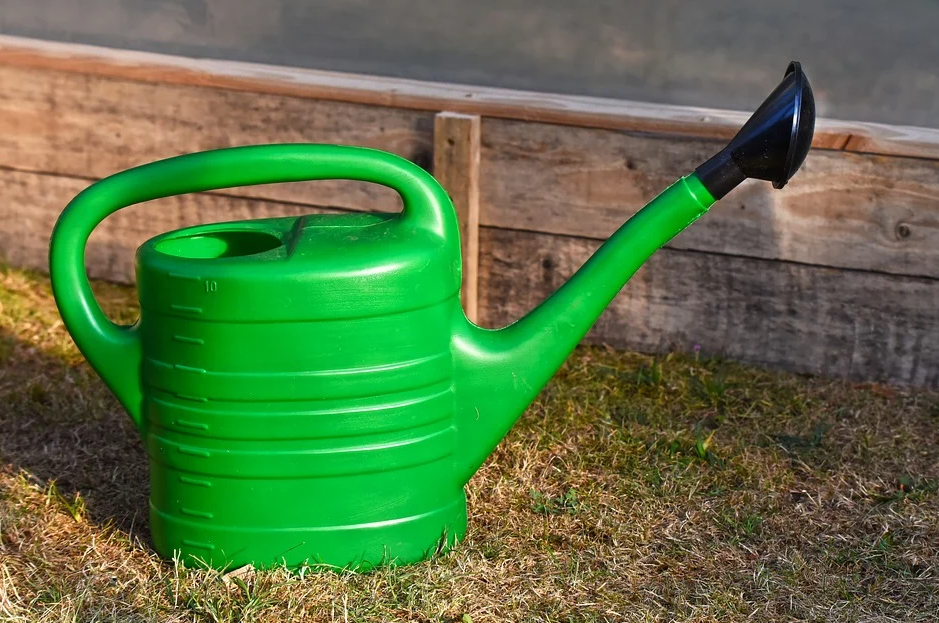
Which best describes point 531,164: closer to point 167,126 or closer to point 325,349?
point 167,126

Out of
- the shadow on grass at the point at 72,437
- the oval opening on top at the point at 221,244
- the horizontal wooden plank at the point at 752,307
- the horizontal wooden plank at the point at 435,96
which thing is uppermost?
the horizontal wooden plank at the point at 435,96

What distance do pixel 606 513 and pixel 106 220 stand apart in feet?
5.59

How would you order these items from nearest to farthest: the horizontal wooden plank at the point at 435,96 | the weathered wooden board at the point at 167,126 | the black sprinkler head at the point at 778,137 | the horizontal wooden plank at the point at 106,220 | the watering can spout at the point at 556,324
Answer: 1. the black sprinkler head at the point at 778,137
2. the watering can spout at the point at 556,324
3. the horizontal wooden plank at the point at 435,96
4. the weathered wooden board at the point at 167,126
5. the horizontal wooden plank at the point at 106,220

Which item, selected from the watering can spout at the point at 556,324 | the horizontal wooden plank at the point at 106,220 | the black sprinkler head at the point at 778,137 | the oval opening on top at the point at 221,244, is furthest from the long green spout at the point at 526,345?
the horizontal wooden plank at the point at 106,220

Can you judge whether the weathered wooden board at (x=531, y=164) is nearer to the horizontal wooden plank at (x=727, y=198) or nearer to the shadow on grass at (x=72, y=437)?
the horizontal wooden plank at (x=727, y=198)

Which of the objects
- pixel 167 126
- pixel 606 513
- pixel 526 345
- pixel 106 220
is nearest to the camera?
pixel 526 345

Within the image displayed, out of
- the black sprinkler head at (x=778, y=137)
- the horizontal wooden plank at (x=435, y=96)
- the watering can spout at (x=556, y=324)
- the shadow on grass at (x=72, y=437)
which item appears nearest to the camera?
the black sprinkler head at (x=778, y=137)

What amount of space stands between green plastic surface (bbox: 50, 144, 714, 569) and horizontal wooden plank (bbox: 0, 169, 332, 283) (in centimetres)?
114

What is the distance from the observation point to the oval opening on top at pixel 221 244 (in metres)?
1.92

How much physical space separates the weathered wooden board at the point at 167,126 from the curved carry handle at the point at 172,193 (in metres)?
1.03

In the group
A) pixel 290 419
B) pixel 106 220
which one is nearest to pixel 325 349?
pixel 290 419

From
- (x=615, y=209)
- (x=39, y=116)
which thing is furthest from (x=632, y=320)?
(x=39, y=116)

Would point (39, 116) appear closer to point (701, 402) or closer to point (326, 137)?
point (326, 137)

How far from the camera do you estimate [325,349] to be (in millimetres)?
1752
